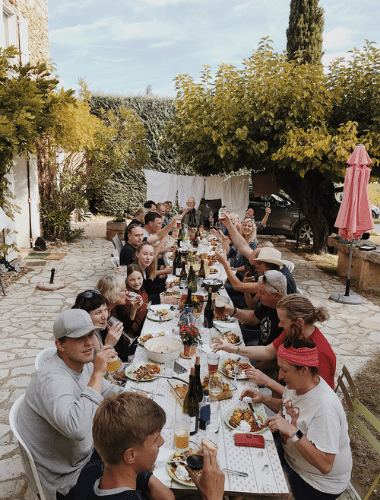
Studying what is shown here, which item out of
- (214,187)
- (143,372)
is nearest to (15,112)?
(214,187)

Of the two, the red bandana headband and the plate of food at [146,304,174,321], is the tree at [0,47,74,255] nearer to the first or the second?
the plate of food at [146,304,174,321]

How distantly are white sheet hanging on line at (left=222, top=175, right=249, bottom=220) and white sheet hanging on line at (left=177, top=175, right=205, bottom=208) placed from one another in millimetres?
768

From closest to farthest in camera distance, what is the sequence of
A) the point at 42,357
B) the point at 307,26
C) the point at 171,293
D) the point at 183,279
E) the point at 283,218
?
the point at 42,357
the point at 171,293
the point at 183,279
the point at 283,218
the point at 307,26

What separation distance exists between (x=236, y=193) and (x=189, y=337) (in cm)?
890

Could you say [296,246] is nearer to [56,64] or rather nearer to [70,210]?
[70,210]

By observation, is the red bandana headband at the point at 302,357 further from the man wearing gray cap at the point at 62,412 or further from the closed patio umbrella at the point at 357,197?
the closed patio umbrella at the point at 357,197

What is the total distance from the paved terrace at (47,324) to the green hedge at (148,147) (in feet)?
19.2

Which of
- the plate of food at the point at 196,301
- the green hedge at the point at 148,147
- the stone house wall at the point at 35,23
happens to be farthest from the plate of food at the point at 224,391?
the green hedge at the point at 148,147

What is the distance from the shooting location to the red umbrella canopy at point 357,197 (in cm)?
696

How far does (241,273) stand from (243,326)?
1523mm

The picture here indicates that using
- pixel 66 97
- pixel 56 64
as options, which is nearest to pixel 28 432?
pixel 66 97

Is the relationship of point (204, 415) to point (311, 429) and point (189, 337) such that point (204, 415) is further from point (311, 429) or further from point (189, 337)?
point (189, 337)

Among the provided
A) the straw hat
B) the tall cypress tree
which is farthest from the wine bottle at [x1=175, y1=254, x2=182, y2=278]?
the tall cypress tree

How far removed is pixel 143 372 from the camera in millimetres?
2832
